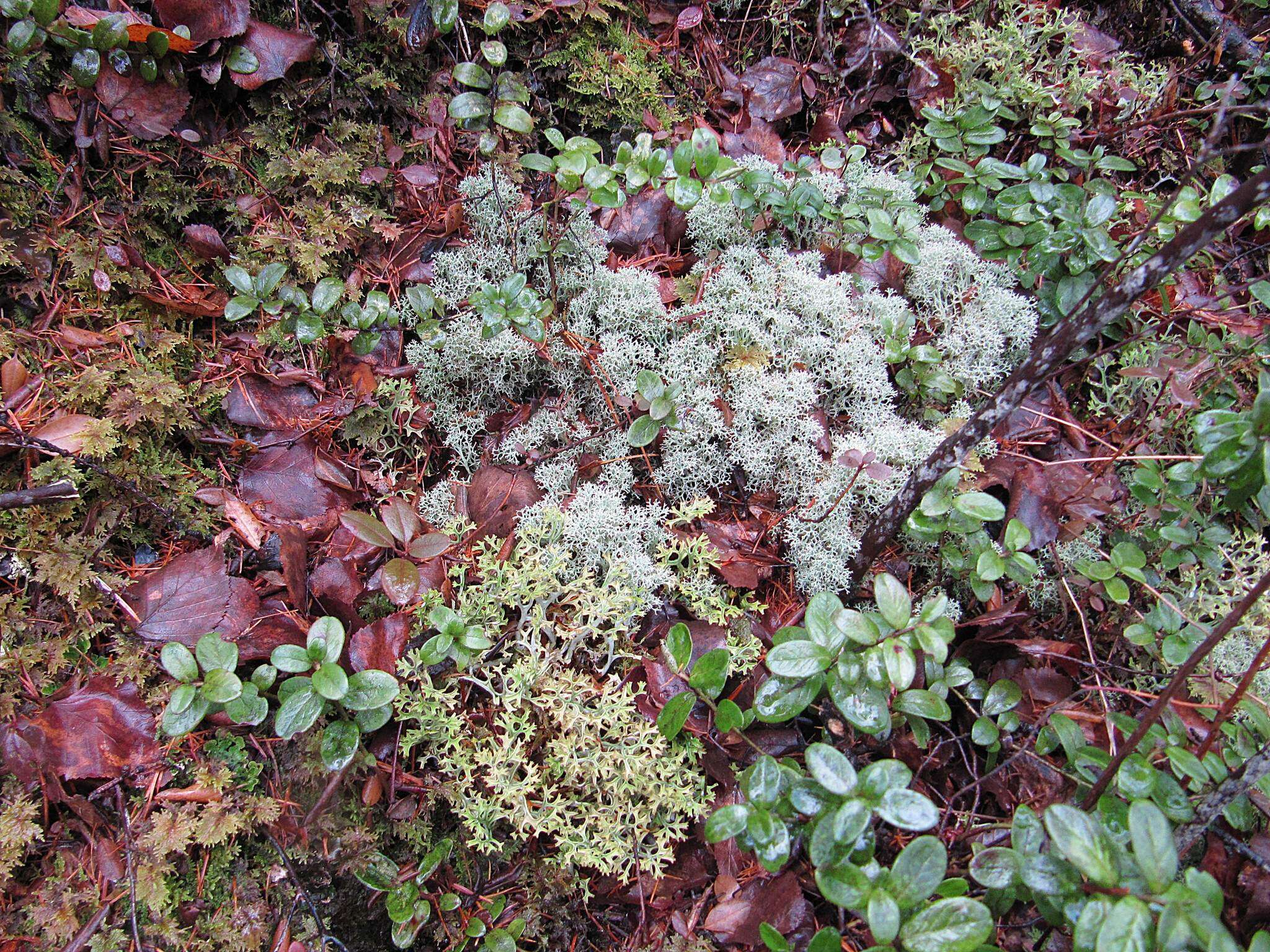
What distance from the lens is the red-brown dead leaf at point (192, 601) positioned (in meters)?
2.33

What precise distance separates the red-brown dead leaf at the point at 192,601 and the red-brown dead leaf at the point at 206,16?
2.10 meters

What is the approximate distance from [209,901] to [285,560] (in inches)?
41.6

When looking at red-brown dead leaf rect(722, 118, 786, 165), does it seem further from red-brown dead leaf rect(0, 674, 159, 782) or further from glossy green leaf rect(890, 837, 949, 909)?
red-brown dead leaf rect(0, 674, 159, 782)

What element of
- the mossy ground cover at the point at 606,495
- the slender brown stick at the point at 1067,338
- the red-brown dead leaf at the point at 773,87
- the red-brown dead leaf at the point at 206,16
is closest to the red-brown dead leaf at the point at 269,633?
the mossy ground cover at the point at 606,495

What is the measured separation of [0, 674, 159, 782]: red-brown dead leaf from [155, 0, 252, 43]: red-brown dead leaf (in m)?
2.51

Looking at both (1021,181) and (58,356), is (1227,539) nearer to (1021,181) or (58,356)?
(1021,181)

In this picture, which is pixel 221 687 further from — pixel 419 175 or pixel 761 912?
pixel 419 175

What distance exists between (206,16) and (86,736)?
8.97 feet

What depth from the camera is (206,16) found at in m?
2.79

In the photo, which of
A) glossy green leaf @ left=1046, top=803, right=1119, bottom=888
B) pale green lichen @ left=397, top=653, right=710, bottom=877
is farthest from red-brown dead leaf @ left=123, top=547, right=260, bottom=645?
glossy green leaf @ left=1046, top=803, right=1119, bottom=888

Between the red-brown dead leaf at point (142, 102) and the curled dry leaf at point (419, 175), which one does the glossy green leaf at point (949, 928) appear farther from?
the red-brown dead leaf at point (142, 102)

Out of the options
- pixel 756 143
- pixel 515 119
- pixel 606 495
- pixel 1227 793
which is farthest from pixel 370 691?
pixel 756 143

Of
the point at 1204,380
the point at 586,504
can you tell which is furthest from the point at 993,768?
the point at 1204,380

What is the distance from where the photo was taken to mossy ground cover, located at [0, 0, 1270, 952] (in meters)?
2.05
